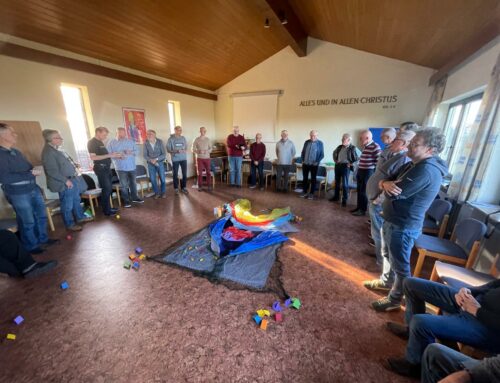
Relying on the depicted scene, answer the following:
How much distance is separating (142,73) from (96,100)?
4.74 ft

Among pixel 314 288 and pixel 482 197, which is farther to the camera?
pixel 482 197

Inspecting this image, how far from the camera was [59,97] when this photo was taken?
3.95 m

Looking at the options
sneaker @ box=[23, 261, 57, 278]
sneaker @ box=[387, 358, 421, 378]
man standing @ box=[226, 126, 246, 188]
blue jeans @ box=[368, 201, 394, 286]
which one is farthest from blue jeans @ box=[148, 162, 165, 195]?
sneaker @ box=[387, 358, 421, 378]

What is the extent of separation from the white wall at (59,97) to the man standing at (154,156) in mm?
842

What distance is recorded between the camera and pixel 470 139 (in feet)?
9.27

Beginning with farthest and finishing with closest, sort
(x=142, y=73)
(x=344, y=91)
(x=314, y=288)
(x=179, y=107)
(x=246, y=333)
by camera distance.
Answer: (x=179, y=107)
(x=344, y=91)
(x=142, y=73)
(x=314, y=288)
(x=246, y=333)

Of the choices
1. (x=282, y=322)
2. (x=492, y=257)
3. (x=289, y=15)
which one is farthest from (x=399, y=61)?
(x=282, y=322)

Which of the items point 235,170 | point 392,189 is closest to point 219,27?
point 235,170

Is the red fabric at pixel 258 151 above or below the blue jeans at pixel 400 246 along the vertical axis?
above

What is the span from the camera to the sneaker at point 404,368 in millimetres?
1399

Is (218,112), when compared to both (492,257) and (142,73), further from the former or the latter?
(492,257)

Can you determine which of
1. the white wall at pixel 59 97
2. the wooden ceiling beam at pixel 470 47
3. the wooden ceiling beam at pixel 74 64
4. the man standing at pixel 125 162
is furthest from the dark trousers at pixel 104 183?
the wooden ceiling beam at pixel 470 47

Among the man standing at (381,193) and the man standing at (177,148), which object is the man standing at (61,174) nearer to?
the man standing at (177,148)

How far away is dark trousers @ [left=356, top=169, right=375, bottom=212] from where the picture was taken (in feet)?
13.0
